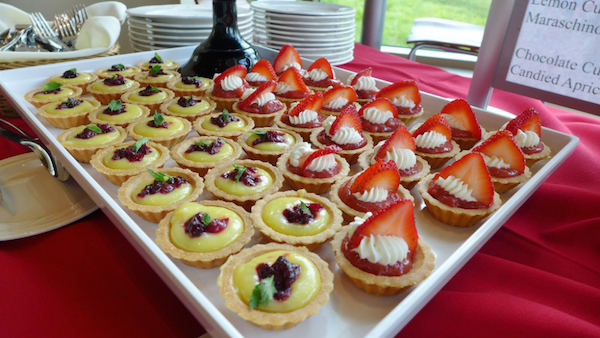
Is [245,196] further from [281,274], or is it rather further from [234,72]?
[234,72]

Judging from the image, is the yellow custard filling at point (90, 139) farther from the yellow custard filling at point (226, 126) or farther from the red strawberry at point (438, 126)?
the red strawberry at point (438, 126)

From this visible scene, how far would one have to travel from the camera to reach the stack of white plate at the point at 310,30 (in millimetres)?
3650

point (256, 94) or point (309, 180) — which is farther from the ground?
point (256, 94)

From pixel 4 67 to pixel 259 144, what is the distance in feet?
6.75

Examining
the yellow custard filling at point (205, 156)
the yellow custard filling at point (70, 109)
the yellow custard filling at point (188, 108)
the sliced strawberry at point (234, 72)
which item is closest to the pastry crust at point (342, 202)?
the yellow custard filling at point (205, 156)

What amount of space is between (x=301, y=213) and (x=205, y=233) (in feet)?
1.29

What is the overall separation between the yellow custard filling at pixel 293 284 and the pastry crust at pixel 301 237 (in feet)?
0.40

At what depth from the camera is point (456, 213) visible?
1.77m

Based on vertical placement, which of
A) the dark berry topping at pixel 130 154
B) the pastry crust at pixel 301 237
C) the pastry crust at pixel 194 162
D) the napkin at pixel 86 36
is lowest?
the pastry crust at pixel 194 162

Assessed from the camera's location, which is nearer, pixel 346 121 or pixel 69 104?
pixel 346 121

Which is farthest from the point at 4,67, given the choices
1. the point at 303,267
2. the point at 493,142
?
the point at 493,142

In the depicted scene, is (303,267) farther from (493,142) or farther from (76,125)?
(76,125)

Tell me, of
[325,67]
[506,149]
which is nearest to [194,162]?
[325,67]

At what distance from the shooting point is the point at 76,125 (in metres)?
2.61
